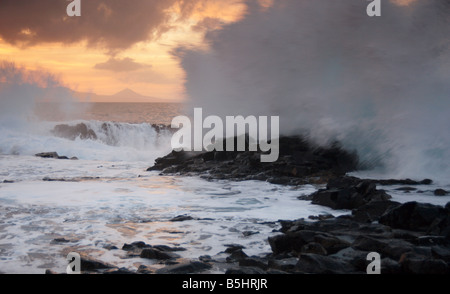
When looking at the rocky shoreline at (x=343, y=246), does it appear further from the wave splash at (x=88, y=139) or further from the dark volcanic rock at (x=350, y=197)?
the wave splash at (x=88, y=139)

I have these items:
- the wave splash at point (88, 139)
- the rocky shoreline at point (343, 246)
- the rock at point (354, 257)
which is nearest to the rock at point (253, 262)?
the rocky shoreline at point (343, 246)

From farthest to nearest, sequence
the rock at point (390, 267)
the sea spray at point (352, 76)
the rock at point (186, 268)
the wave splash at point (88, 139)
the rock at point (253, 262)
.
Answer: the wave splash at point (88, 139) → the sea spray at point (352, 76) → the rock at point (253, 262) → the rock at point (186, 268) → the rock at point (390, 267)

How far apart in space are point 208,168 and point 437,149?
5.28 meters

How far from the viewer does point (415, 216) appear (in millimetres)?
4750

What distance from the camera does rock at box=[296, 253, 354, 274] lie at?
134 inches

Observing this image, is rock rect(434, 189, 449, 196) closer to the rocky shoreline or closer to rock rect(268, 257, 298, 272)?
the rocky shoreline

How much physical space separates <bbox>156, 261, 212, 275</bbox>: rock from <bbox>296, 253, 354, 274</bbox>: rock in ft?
2.63

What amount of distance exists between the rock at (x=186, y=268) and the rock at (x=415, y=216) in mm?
2272

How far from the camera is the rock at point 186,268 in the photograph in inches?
142
